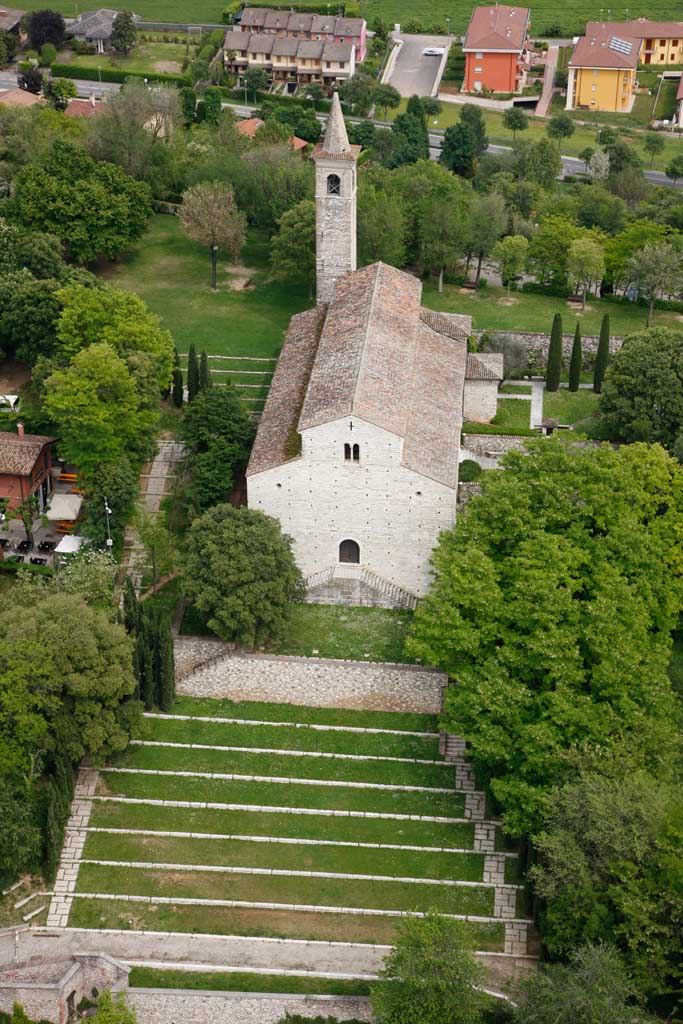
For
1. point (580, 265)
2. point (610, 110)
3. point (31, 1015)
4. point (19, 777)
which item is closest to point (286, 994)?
point (31, 1015)

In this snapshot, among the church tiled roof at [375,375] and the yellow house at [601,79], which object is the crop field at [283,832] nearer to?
the church tiled roof at [375,375]

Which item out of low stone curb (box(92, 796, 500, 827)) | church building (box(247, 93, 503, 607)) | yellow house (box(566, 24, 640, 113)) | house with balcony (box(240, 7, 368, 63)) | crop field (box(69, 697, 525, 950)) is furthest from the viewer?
house with balcony (box(240, 7, 368, 63))

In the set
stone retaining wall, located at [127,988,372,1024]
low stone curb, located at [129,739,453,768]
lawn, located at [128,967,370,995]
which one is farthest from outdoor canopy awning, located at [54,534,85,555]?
stone retaining wall, located at [127,988,372,1024]

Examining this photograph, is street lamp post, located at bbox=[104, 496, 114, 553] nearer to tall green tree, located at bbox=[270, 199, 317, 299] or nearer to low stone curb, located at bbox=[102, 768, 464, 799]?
low stone curb, located at bbox=[102, 768, 464, 799]

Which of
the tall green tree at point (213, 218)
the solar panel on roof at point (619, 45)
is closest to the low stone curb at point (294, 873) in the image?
the tall green tree at point (213, 218)

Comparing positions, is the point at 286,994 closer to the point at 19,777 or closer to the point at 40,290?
the point at 19,777

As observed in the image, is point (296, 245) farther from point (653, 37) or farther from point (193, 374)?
point (653, 37)

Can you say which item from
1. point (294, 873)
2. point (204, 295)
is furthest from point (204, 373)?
point (294, 873)
